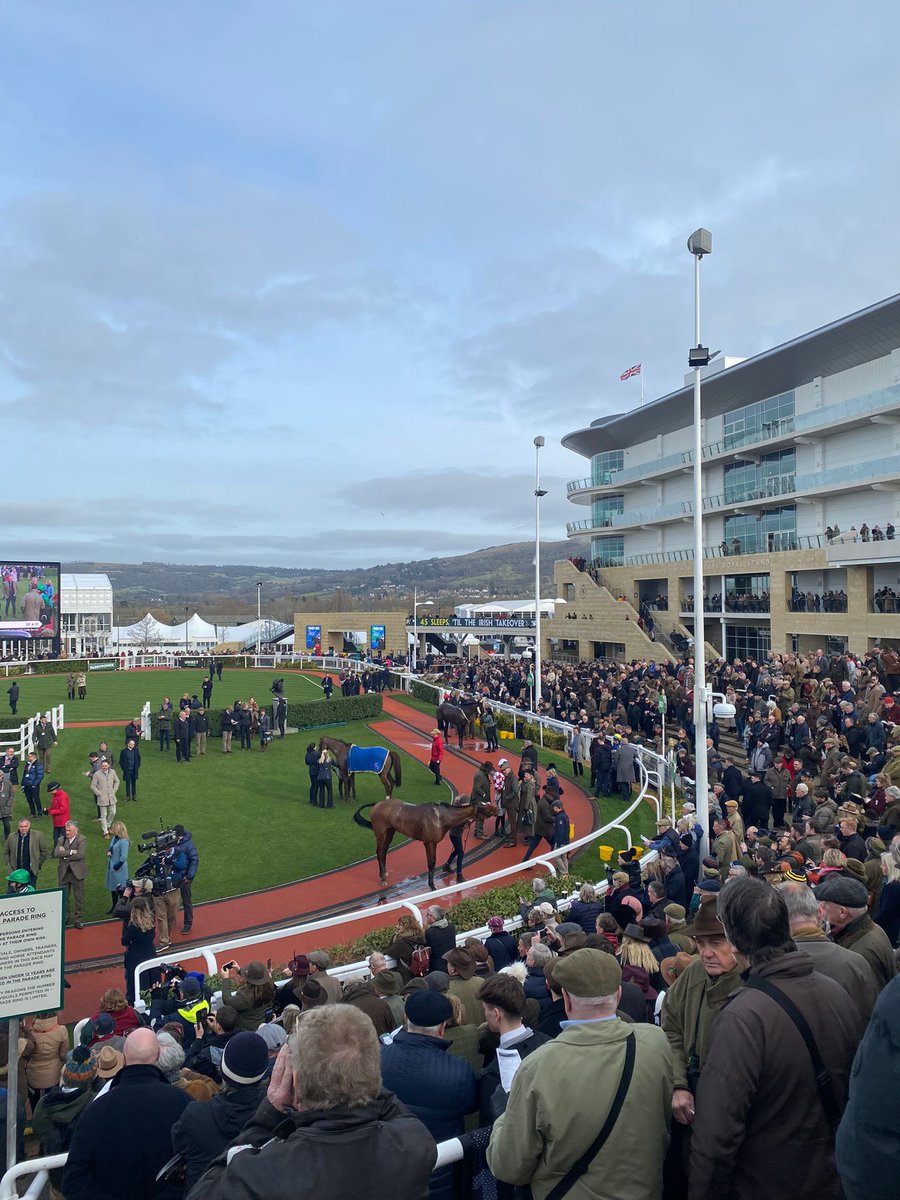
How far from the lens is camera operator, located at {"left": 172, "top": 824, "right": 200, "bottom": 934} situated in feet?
35.6

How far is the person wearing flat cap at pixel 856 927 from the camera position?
12.5 ft

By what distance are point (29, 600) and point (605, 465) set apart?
133ft

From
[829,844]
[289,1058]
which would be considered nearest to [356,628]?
[829,844]

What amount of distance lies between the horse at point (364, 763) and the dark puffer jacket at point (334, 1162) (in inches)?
561

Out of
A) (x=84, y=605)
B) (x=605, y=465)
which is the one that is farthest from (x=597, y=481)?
(x=84, y=605)

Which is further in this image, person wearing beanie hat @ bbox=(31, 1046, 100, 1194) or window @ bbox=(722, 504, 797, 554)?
window @ bbox=(722, 504, 797, 554)

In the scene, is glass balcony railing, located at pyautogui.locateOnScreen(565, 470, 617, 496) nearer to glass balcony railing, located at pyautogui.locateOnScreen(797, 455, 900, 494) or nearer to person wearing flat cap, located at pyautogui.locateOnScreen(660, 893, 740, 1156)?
glass balcony railing, located at pyautogui.locateOnScreen(797, 455, 900, 494)

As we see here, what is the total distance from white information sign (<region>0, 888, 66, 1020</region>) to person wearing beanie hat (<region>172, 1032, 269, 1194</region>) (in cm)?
173

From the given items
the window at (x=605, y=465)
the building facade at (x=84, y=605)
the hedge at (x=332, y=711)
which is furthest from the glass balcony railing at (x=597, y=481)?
the building facade at (x=84, y=605)

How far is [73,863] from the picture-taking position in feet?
35.6

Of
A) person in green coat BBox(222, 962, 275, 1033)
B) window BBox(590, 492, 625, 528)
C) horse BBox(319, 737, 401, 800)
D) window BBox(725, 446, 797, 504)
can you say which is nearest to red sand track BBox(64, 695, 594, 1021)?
person in green coat BBox(222, 962, 275, 1033)

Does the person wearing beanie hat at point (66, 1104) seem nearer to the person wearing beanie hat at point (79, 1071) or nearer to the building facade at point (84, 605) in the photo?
the person wearing beanie hat at point (79, 1071)

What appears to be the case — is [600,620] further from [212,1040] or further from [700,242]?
[212,1040]

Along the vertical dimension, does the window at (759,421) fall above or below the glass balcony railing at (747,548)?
above
